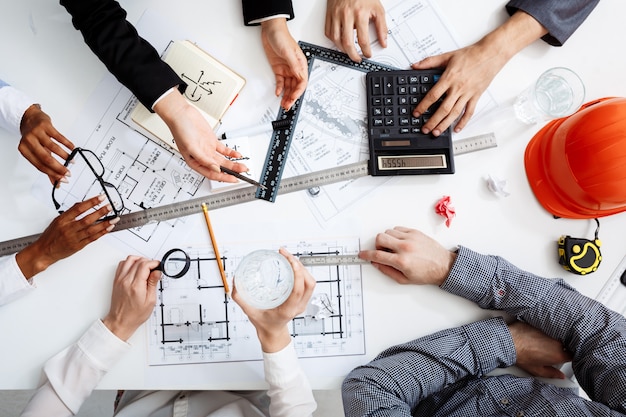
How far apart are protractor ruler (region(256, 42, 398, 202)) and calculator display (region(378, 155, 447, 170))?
23cm

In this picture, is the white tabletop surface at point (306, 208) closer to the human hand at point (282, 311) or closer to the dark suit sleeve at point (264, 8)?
the dark suit sleeve at point (264, 8)

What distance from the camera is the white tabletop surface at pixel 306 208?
43.8 inches

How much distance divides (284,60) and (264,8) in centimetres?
12

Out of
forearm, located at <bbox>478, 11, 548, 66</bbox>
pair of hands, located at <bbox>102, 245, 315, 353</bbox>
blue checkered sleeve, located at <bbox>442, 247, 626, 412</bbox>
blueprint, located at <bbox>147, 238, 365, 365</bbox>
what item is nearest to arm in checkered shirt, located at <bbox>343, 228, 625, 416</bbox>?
blue checkered sleeve, located at <bbox>442, 247, 626, 412</bbox>

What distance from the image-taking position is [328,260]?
1118mm

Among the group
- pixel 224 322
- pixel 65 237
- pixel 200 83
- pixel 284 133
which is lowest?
pixel 224 322

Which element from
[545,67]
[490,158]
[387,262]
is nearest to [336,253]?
[387,262]

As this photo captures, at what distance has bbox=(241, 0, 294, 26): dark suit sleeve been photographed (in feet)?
3.54

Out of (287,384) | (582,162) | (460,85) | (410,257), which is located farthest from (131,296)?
(582,162)

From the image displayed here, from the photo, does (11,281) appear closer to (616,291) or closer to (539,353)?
(539,353)

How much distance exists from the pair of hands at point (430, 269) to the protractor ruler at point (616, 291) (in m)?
0.16

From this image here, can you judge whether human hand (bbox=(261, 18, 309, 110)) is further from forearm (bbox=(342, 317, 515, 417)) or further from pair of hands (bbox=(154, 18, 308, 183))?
forearm (bbox=(342, 317, 515, 417))

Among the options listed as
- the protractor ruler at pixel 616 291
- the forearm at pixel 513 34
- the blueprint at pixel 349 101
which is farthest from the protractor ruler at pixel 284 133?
the protractor ruler at pixel 616 291

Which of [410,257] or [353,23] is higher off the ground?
[353,23]
